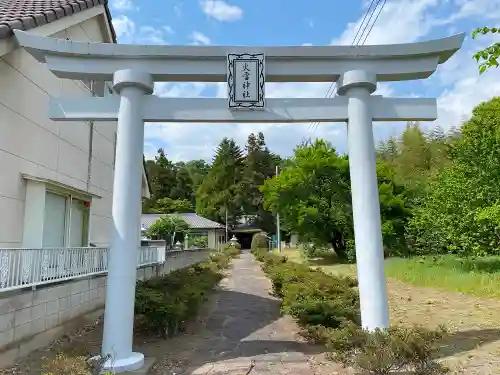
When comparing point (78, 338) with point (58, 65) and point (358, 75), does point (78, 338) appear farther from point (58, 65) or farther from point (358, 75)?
point (358, 75)

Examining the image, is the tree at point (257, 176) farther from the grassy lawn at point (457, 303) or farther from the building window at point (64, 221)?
the building window at point (64, 221)

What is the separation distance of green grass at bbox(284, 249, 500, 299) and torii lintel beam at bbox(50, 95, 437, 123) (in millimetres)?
6588

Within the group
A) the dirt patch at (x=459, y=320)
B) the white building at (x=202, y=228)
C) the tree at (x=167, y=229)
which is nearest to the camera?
the dirt patch at (x=459, y=320)

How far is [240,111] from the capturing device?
18.6ft

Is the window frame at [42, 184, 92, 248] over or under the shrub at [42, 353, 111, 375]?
over

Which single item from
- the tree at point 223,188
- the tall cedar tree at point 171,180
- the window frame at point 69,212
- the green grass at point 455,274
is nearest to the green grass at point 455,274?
the green grass at point 455,274

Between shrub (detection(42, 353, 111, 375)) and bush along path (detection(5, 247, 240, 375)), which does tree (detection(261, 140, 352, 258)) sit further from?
shrub (detection(42, 353, 111, 375))

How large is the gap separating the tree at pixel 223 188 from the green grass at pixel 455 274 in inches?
1512

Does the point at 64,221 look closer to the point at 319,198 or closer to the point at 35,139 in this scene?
the point at 35,139

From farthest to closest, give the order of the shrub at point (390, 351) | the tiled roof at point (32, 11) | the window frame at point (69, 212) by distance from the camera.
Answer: the window frame at point (69, 212), the tiled roof at point (32, 11), the shrub at point (390, 351)

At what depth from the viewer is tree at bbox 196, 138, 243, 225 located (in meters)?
55.5

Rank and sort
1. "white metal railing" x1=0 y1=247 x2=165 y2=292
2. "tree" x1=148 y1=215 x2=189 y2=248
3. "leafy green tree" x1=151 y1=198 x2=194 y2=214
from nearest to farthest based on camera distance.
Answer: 1. "white metal railing" x1=0 y1=247 x2=165 y2=292
2. "tree" x1=148 y1=215 x2=189 y2=248
3. "leafy green tree" x1=151 y1=198 x2=194 y2=214

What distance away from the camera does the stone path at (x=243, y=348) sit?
16.6 ft

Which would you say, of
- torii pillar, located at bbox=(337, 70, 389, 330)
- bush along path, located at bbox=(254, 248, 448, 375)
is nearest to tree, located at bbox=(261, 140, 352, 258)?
bush along path, located at bbox=(254, 248, 448, 375)
